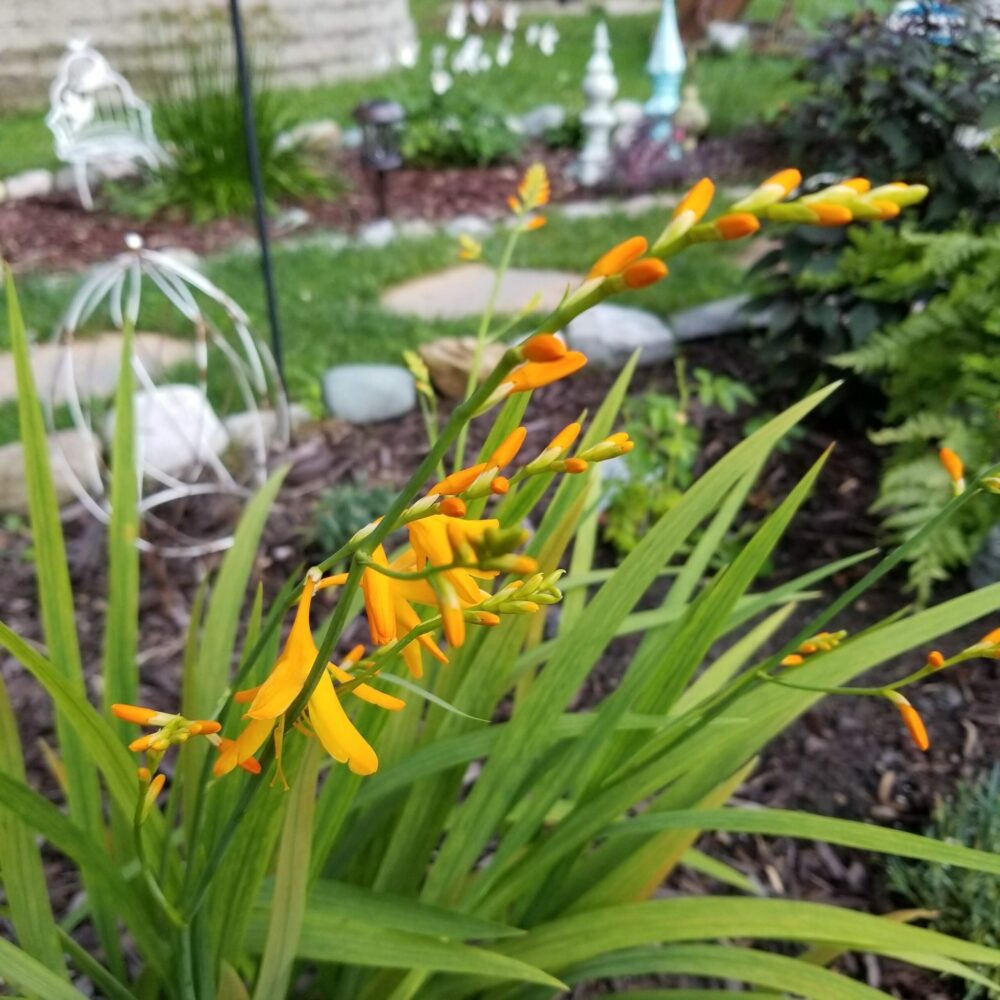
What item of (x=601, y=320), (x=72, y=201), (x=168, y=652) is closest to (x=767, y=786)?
(x=168, y=652)

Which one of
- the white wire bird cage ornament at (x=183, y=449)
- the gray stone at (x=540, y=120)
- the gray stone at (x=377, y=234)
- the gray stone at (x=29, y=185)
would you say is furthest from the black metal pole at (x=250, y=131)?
the gray stone at (x=540, y=120)

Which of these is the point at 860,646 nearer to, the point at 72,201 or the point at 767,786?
the point at 767,786

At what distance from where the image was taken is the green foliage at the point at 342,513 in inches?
76.0

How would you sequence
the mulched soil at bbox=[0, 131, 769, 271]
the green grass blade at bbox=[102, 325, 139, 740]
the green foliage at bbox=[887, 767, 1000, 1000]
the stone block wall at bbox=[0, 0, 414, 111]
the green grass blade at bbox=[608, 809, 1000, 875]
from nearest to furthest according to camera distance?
1. the green grass blade at bbox=[608, 809, 1000, 875]
2. the green grass blade at bbox=[102, 325, 139, 740]
3. the green foliage at bbox=[887, 767, 1000, 1000]
4. the mulched soil at bbox=[0, 131, 769, 271]
5. the stone block wall at bbox=[0, 0, 414, 111]

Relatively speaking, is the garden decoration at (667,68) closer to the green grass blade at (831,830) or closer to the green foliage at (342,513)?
the green foliage at (342,513)

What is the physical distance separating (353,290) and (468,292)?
40 centimetres

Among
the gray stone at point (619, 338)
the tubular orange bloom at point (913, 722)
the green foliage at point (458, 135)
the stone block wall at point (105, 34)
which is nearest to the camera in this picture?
the tubular orange bloom at point (913, 722)

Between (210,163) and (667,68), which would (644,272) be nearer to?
(210,163)

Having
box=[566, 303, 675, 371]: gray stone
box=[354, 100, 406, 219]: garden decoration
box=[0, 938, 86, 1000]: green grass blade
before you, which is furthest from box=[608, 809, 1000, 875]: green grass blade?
box=[354, 100, 406, 219]: garden decoration

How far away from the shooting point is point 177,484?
1.97m

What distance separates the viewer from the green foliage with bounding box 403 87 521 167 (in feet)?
15.2

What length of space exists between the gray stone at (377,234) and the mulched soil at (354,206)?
0.10 meters

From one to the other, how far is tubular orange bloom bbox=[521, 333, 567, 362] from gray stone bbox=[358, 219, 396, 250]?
338 cm

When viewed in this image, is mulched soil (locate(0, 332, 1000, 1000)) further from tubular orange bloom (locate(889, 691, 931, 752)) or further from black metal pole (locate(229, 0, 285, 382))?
tubular orange bloom (locate(889, 691, 931, 752))
